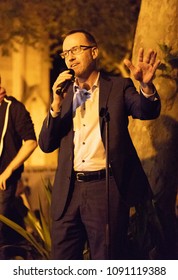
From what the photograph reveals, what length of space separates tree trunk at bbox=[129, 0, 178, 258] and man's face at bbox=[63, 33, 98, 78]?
1.57 m

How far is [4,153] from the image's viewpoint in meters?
6.29

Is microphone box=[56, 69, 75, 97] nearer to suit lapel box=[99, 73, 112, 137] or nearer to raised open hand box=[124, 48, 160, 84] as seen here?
suit lapel box=[99, 73, 112, 137]

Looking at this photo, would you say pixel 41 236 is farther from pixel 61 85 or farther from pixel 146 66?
pixel 146 66

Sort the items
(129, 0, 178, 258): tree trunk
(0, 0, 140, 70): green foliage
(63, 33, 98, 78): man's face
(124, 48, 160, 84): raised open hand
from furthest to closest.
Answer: (0, 0, 140, 70): green foliage → (129, 0, 178, 258): tree trunk → (63, 33, 98, 78): man's face → (124, 48, 160, 84): raised open hand

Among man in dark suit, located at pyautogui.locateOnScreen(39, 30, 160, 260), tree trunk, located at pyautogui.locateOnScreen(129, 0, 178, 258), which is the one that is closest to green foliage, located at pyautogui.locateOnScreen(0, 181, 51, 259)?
tree trunk, located at pyautogui.locateOnScreen(129, 0, 178, 258)

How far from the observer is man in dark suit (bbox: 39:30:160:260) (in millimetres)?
4629

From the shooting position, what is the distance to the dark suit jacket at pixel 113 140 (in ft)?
15.2

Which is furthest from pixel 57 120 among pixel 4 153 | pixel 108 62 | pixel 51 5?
pixel 108 62

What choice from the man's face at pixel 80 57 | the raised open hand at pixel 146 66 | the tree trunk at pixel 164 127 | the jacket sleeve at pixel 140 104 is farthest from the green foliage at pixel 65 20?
the raised open hand at pixel 146 66

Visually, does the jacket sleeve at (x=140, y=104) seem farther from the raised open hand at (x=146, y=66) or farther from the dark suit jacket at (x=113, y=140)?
the raised open hand at (x=146, y=66)

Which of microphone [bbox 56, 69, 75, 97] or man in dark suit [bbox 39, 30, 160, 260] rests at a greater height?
microphone [bbox 56, 69, 75, 97]
